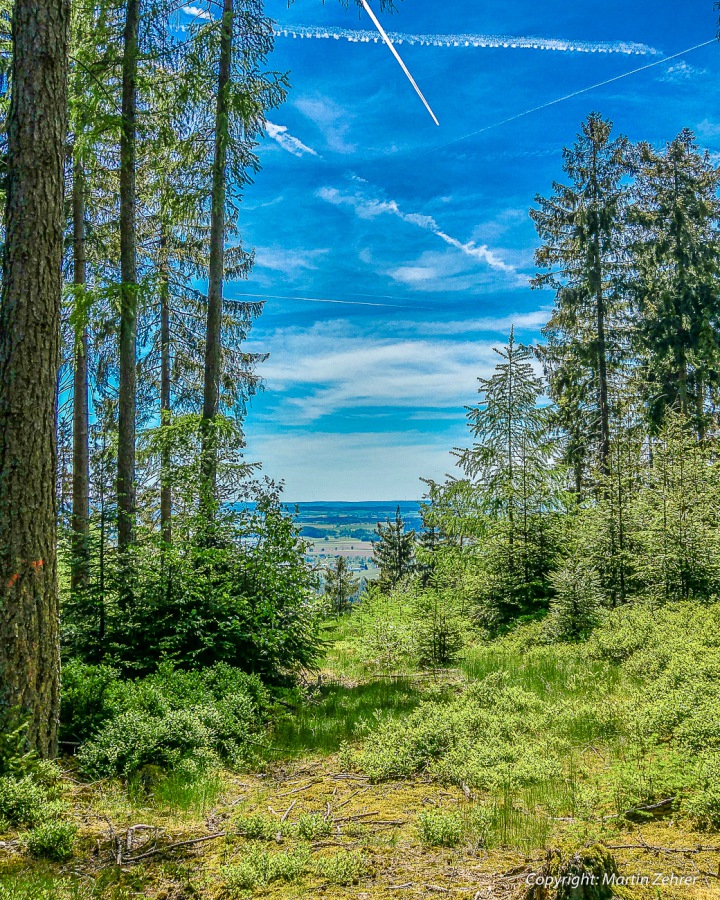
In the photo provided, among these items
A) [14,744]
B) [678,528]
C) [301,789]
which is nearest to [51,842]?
[14,744]

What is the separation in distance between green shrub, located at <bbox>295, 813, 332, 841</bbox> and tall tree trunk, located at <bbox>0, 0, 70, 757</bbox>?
2.32m

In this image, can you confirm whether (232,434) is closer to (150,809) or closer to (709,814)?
(150,809)

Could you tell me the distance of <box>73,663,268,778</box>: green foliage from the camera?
15.3 feet

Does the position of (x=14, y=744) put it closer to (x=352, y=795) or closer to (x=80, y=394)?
(x=352, y=795)

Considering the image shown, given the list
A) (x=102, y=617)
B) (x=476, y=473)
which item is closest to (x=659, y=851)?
(x=102, y=617)

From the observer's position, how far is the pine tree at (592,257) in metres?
19.9

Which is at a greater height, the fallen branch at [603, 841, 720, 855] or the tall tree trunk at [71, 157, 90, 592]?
the tall tree trunk at [71, 157, 90, 592]

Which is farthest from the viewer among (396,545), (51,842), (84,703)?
(396,545)

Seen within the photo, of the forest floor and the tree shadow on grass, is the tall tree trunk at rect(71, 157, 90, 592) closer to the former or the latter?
the tree shadow on grass

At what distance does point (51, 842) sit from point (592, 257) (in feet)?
71.6

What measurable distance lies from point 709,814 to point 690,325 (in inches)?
871

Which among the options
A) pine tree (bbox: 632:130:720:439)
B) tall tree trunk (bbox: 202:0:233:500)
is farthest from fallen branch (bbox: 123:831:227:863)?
pine tree (bbox: 632:130:720:439)

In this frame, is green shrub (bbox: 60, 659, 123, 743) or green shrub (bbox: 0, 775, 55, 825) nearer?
green shrub (bbox: 0, 775, 55, 825)

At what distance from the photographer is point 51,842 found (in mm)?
3305
